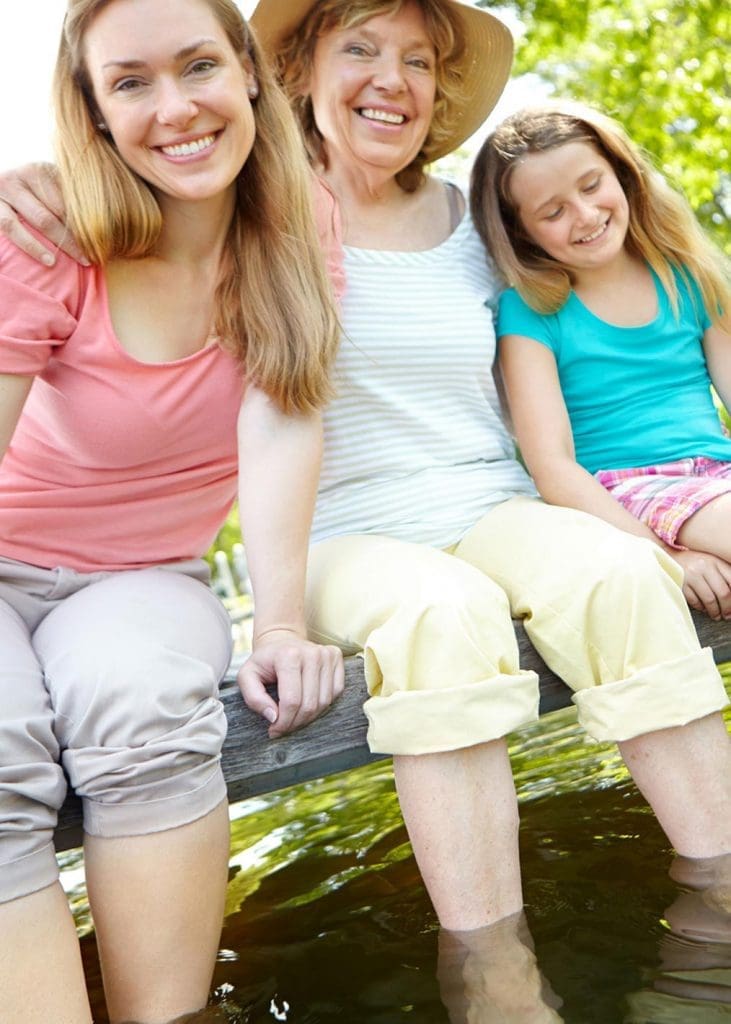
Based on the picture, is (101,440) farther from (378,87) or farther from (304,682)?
(378,87)

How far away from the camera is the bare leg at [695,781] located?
83.8 inches

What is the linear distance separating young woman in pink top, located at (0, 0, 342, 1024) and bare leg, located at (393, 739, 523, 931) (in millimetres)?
258

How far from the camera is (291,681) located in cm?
209

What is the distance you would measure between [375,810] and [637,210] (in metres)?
1.90

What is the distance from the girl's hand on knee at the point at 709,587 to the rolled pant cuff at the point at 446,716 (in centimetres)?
73

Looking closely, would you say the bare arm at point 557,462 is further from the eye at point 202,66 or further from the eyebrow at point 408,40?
the eye at point 202,66

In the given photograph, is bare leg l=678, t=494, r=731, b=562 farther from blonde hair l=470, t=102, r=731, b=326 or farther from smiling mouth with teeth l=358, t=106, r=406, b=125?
smiling mouth with teeth l=358, t=106, r=406, b=125

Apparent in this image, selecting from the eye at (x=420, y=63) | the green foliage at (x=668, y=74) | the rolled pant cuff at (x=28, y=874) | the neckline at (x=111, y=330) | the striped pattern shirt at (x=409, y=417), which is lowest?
the rolled pant cuff at (x=28, y=874)

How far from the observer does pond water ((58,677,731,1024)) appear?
1.88m

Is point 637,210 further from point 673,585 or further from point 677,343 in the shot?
point 673,585

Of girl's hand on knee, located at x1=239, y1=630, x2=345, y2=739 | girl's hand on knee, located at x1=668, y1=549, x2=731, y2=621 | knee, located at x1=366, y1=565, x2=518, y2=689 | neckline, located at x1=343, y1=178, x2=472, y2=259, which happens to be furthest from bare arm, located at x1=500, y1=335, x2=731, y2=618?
girl's hand on knee, located at x1=239, y1=630, x2=345, y2=739

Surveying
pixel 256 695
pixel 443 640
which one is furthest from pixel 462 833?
pixel 256 695

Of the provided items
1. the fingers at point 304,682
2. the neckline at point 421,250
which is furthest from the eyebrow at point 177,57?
the fingers at point 304,682

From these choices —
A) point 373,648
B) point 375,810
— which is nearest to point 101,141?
point 373,648
